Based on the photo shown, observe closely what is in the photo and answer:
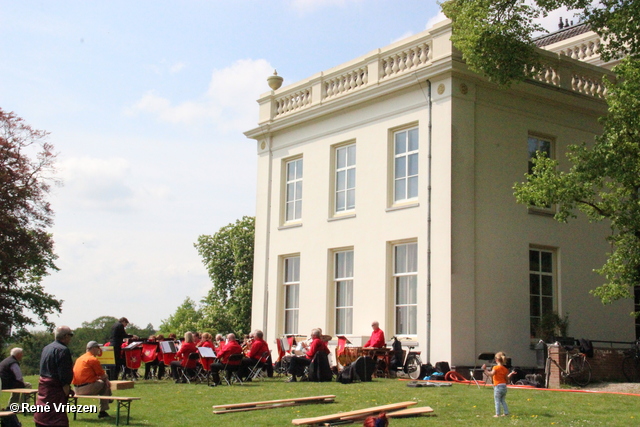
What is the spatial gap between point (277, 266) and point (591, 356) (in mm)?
9936

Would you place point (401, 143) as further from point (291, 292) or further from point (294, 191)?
point (291, 292)

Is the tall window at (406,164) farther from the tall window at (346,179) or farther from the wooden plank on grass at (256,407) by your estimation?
the wooden plank on grass at (256,407)

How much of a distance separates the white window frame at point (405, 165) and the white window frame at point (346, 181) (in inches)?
61.5

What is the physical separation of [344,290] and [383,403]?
8.99 m

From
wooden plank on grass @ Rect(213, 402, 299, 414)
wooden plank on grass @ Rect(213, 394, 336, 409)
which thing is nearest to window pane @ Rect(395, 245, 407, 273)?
wooden plank on grass @ Rect(213, 394, 336, 409)

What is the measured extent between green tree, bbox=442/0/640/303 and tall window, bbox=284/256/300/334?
850cm

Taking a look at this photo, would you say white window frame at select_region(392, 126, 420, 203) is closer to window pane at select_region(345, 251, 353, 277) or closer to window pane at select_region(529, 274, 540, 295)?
window pane at select_region(345, 251, 353, 277)

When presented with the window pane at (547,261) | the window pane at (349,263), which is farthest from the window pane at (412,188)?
the window pane at (547,261)

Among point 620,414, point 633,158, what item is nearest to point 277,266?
point 633,158

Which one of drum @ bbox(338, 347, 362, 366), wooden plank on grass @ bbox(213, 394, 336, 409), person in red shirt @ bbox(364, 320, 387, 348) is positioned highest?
person in red shirt @ bbox(364, 320, 387, 348)

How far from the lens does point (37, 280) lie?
3891cm

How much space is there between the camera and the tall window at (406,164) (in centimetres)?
1986

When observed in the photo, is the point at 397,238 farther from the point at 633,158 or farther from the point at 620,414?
the point at 620,414

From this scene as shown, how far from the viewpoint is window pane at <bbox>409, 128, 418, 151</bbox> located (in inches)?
786
